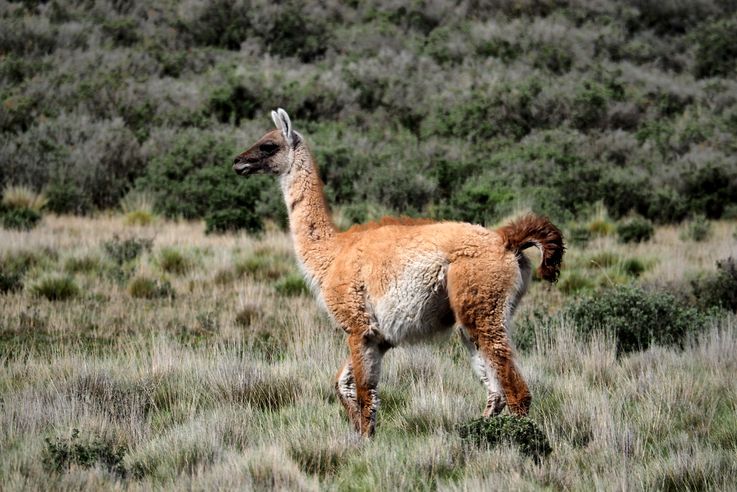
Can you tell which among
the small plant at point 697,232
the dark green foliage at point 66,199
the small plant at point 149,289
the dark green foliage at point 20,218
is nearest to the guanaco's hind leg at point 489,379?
the small plant at point 149,289

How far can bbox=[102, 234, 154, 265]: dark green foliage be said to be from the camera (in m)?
12.7

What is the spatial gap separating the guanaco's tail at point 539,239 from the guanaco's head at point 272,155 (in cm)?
179

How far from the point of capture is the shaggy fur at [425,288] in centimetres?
543

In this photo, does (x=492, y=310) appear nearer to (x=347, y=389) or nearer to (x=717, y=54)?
(x=347, y=389)

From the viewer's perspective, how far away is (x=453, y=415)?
6066mm

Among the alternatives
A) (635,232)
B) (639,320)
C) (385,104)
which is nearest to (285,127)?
(639,320)

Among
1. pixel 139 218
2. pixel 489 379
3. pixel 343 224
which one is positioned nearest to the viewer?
pixel 489 379

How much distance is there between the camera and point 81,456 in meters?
5.00

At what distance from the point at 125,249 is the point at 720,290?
27.5 ft

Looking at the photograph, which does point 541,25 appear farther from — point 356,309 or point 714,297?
point 356,309

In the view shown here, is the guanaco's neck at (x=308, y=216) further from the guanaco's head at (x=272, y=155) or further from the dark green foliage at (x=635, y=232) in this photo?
the dark green foliage at (x=635, y=232)

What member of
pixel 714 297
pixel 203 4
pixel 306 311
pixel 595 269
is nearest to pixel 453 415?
pixel 306 311

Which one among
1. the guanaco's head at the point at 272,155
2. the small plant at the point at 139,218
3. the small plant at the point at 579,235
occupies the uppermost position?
the guanaco's head at the point at 272,155

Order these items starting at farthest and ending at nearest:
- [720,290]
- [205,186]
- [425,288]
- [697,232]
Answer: [205,186] → [697,232] → [720,290] → [425,288]
